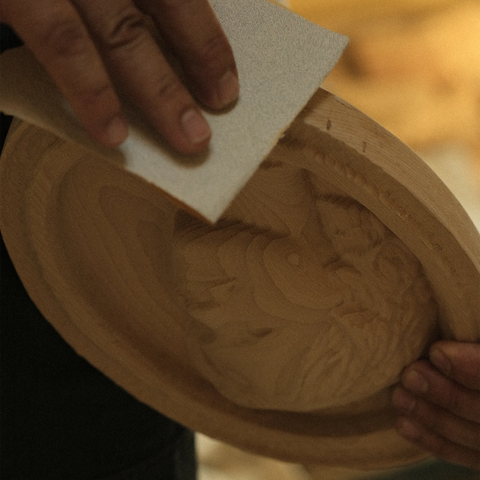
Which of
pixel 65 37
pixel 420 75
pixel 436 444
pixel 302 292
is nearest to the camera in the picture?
pixel 65 37

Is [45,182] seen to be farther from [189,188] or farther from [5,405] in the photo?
[5,405]

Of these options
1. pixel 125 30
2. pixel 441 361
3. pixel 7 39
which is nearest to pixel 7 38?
pixel 7 39

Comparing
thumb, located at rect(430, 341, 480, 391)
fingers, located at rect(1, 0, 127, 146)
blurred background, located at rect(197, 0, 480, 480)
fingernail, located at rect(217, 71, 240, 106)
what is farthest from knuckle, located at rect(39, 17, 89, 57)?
blurred background, located at rect(197, 0, 480, 480)

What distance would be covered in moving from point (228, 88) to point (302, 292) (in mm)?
239

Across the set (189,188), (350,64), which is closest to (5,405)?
(189,188)

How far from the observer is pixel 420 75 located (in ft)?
6.46

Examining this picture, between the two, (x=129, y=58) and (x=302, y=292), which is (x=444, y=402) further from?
(x=129, y=58)

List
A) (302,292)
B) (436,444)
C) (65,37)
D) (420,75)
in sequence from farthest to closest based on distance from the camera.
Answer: (420,75)
(436,444)
(302,292)
(65,37)

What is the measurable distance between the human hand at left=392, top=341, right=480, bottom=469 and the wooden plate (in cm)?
2

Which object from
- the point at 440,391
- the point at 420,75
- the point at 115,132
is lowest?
the point at 115,132

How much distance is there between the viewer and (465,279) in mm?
546

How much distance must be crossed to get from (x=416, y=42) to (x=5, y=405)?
179 centimetres

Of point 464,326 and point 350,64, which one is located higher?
point 350,64

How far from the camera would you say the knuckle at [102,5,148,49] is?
425mm
